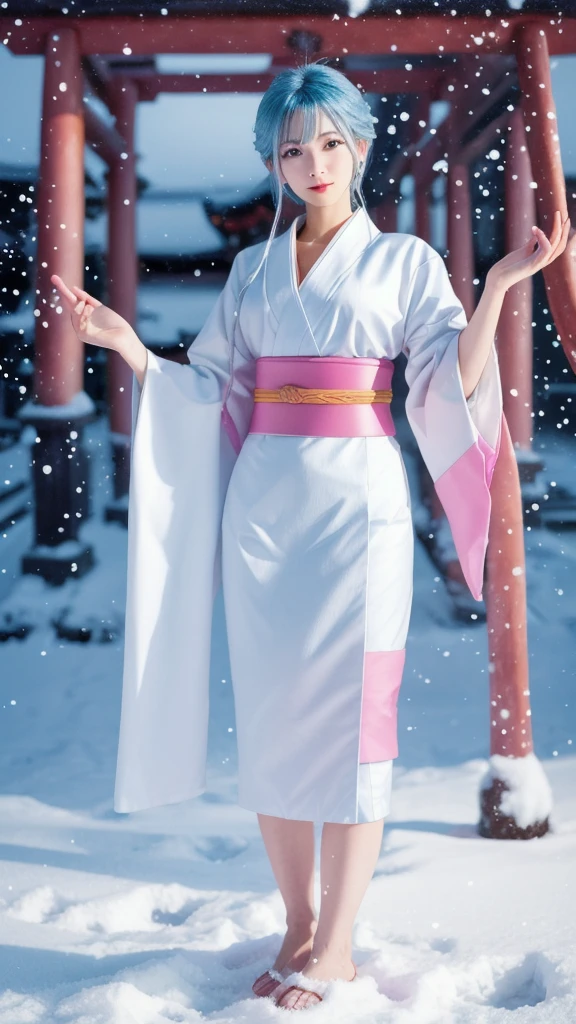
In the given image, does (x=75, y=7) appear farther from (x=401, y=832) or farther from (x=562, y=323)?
(x=401, y=832)

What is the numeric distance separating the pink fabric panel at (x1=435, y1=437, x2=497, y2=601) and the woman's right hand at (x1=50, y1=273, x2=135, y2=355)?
1.98 feet

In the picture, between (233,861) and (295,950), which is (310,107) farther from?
(233,861)

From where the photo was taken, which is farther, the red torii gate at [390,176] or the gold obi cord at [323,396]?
the red torii gate at [390,176]

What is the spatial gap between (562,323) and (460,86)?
2.98 feet

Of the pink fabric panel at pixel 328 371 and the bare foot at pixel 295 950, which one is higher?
the pink fabric panel at pixel 328 371

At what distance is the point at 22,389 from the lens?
3346 mm

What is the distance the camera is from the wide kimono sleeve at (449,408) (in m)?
1.62

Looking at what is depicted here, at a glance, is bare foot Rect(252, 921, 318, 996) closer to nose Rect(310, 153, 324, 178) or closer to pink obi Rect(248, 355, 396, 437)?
pink obi Rect(248, 355, 396, 437)

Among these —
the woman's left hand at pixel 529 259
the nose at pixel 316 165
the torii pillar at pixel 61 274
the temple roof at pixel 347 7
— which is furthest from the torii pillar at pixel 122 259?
the woman's left hand at pixel 529 259

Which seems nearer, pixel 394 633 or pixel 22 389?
pixel 394 633

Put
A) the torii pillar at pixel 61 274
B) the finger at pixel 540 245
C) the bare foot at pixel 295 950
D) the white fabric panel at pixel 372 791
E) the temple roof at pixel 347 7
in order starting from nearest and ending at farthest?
1. the finger at pixel 540 245
2. the white fabric panel at pixel 372 791
3. the bare foot at pixel 295 950
4. the temple roof at pixel 347 7
5. the torii pillar at pixel 61 274

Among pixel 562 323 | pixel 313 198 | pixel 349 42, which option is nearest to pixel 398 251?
pixel 313 198

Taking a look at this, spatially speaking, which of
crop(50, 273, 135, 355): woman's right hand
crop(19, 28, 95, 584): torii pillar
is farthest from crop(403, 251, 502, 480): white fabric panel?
crop(19, 28, 95, 584): torii pillar

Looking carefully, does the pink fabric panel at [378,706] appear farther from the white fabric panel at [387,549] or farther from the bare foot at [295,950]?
the bare foot at [295,950]
